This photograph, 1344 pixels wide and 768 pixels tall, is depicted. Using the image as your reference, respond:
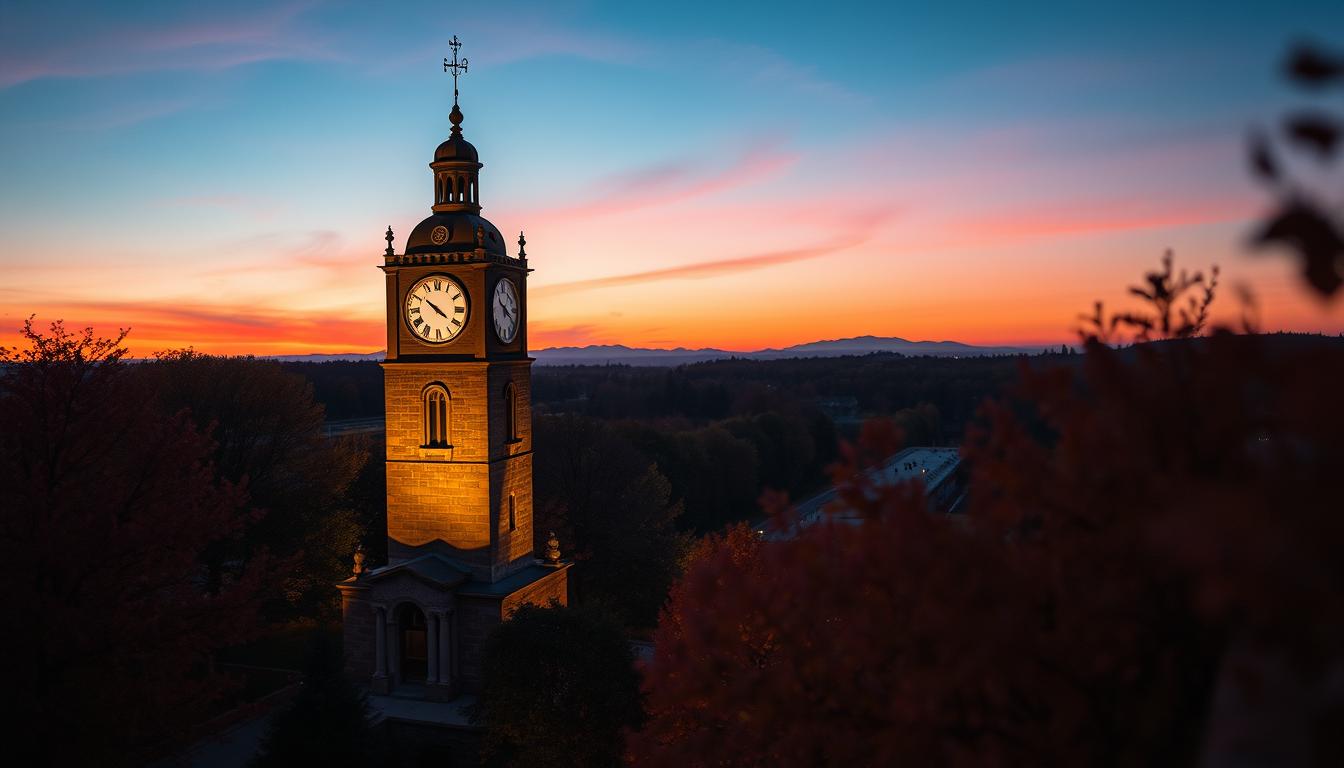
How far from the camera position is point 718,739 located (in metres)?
6.60

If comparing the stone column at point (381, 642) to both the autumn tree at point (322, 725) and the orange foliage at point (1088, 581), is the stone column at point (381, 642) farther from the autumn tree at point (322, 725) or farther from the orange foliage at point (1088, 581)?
the orange foliage at point (1088, 581)

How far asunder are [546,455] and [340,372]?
6825 centimetres

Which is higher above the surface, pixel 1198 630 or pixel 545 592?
pixel 1198 630

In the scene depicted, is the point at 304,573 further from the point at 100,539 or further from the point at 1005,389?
the point at 1005,389

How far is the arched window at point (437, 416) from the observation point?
21.5 m

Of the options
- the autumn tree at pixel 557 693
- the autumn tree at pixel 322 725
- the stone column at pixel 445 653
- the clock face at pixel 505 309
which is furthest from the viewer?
the clock face at pixel 505 309

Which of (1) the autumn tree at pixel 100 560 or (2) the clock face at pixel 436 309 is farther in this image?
(2) the clock face at pixel 436 309

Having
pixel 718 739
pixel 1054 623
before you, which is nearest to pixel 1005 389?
pixel 1054 623

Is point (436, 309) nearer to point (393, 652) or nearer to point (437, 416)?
point (437, 416)

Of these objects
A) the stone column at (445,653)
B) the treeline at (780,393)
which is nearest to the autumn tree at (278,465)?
the stone column at (445,653)

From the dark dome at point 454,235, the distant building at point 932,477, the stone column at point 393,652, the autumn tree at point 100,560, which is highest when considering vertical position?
the dark dome at point 454,235

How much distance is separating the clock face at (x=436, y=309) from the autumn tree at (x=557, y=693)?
755 cm

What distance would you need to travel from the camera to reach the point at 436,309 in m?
21.6

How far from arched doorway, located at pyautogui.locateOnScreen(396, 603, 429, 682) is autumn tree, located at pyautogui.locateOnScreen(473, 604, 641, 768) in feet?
12.7
